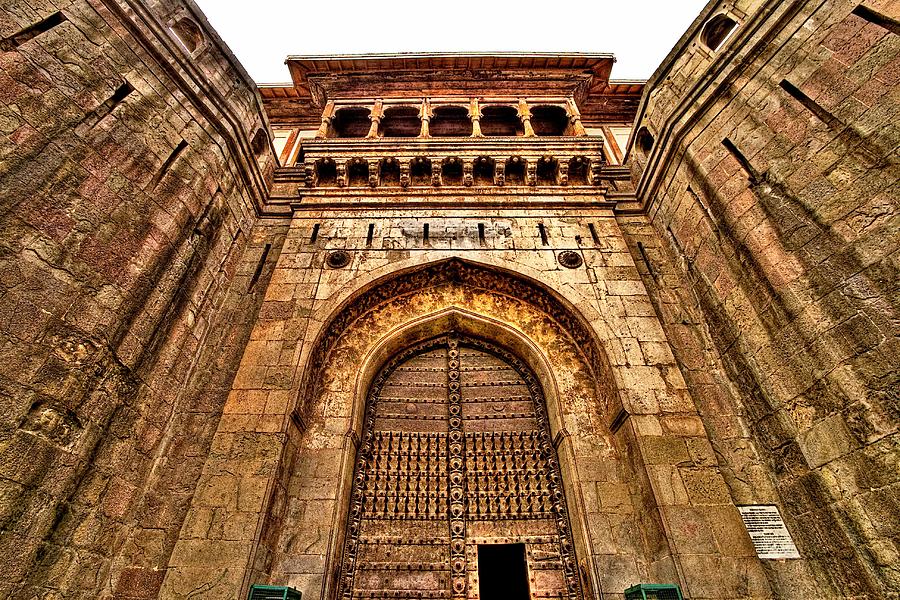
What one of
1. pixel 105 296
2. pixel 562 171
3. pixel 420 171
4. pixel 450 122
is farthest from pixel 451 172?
pixel 105 296

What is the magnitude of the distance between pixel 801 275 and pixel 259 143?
896cm

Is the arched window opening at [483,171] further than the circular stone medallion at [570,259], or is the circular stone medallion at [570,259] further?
the arched window opening at [483,171]

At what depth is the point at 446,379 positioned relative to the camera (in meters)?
6.46

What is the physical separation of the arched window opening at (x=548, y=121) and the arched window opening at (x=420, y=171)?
130 inches

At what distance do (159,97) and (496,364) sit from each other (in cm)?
621

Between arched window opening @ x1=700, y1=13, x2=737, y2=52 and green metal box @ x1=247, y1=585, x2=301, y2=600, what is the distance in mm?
9435

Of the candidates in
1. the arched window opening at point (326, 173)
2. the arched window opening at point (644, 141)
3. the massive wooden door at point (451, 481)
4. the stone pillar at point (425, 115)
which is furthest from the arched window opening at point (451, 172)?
the arched window opening at point (644, 141)

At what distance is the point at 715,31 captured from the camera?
6.66 meters

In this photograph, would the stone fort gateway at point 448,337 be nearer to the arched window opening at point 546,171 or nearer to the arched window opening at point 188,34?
the arched window opening at point 188,34

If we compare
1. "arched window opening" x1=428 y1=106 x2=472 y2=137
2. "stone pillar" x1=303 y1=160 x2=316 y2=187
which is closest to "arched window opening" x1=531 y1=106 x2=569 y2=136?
"arched window opening" x1=428 y1=106 x2=472 y2=137

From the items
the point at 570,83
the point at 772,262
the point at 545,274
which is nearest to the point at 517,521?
the point at 545,274

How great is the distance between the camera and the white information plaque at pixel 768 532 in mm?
4191

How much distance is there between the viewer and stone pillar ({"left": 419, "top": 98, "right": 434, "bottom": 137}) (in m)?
8.55

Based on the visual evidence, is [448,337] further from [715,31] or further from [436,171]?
[715,31]
